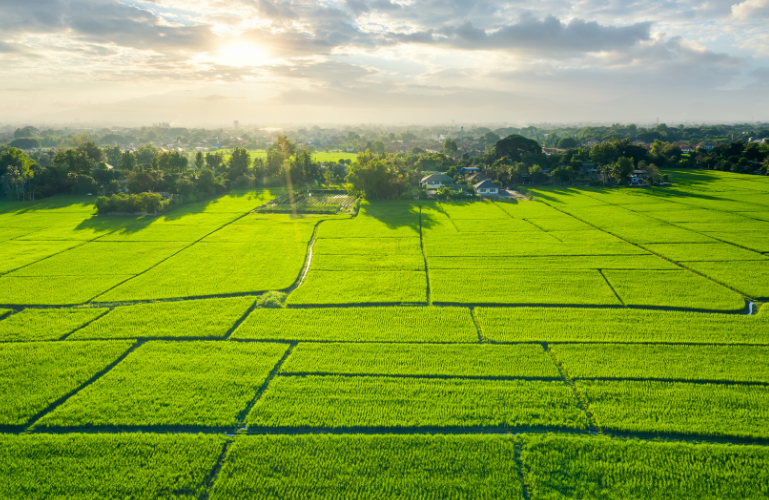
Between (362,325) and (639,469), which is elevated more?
(362,325)

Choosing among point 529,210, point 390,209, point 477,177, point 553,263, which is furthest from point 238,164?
point 553,263

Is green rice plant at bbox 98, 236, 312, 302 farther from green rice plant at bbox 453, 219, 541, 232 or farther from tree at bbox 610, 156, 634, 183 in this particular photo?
tree at bbox 610, 156, 634, 183

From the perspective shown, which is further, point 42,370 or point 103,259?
point 103,259

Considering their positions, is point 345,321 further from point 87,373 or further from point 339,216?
point 339,216

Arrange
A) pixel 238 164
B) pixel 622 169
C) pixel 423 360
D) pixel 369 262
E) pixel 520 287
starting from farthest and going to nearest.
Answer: pixel 238 164 < pixel 622 169 < pixel 369 262 < pixel 520 287 < pixel 423 360

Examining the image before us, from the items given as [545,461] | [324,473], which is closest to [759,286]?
[545,461]

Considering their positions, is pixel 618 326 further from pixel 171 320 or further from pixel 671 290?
pixel 171 320

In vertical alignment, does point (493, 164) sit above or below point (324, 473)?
above
